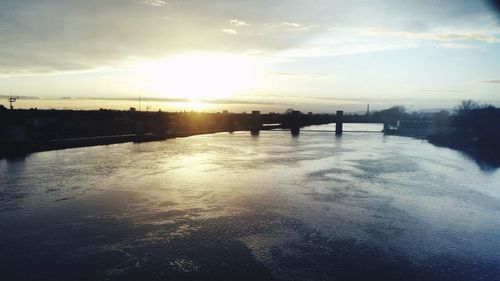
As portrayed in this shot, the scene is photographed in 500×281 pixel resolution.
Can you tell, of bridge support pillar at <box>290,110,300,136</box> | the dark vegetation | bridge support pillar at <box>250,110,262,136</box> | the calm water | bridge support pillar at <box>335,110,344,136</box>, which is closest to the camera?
the calm water

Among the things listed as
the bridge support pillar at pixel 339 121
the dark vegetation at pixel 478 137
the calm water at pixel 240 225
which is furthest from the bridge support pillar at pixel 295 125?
the calm water at pixel 240 225

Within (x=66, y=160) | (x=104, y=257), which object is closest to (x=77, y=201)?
(x=104, y=257)

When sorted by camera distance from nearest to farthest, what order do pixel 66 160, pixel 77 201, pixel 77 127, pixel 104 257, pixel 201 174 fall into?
1. pixel 104 257
2. pixel 77 201
3. pixel 201 174
4. pixel 66 160
5. pixel 77 127

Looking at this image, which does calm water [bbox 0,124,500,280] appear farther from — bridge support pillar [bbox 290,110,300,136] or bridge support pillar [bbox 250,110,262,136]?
Answer: bridge support pillar [bbox 290,110,300,136]

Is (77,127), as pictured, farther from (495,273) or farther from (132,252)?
(495,273)

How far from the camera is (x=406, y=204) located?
19125 millimetres

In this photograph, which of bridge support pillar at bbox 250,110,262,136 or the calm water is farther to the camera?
bridge support pillar at bbox 250,110,262,136

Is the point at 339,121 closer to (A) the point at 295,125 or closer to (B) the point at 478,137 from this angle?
(A) the point at 295,125

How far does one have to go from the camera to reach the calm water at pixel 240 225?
412 inches

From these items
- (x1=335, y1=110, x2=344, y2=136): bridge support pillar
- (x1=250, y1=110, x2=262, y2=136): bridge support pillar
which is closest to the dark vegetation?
(x1=335, y1=110, x2=344, y2=136): bridge support pillar

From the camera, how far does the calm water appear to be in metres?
10.5

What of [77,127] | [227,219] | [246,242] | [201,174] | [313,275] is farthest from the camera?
[77,127]

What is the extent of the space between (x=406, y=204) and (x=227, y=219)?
10645 mm

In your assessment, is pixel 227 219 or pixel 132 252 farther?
pixel 227 219
